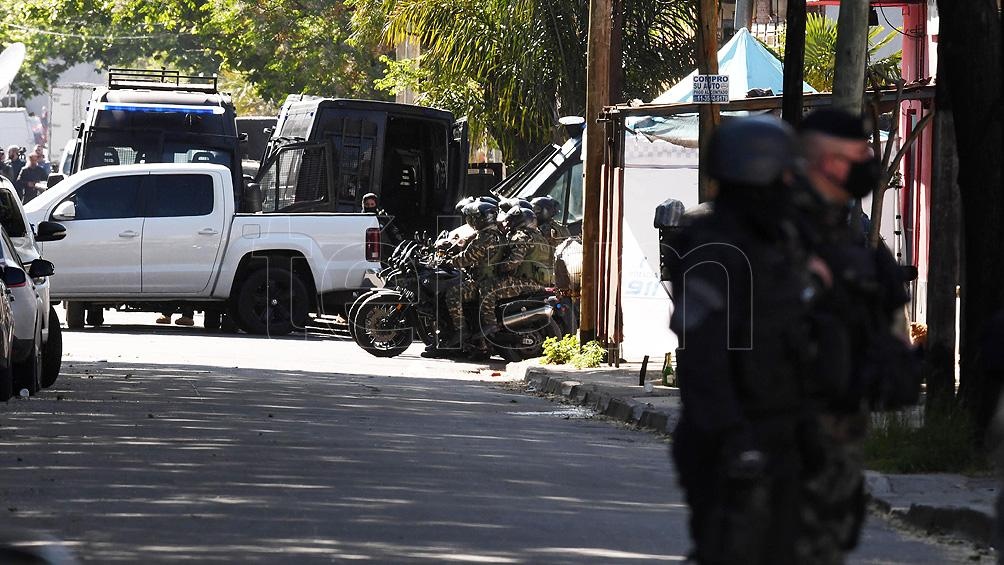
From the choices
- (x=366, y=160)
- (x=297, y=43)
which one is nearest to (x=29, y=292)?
(x=366, y=160)

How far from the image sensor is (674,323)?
5.14 meters

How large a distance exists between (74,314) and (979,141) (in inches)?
635

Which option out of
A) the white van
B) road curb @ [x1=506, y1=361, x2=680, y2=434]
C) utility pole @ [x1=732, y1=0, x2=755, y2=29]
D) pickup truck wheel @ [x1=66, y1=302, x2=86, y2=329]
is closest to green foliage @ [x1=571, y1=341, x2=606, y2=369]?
road curb @ [x1=506, y1=361, x2=680, y2=434]

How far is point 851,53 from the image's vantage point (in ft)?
40.1

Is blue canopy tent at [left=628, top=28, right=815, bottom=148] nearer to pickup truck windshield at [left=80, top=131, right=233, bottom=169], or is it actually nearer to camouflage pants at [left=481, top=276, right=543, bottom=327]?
camouflage pants at [left=481, top=276, right=543, bottom=327]

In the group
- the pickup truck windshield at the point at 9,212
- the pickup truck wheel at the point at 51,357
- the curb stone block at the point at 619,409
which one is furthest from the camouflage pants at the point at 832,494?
the pickup truck windshield at the point at 9,212

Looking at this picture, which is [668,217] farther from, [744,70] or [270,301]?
[270,301]

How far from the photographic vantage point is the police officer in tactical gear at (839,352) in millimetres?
4859

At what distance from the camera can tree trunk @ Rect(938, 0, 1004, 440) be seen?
33.6 ft

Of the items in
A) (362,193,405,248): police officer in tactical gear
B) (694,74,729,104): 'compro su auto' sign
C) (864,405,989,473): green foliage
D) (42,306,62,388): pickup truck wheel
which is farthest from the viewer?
(362,193,405,248): police officer in tactical gear

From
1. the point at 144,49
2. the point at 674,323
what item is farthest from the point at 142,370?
the point at 144,49

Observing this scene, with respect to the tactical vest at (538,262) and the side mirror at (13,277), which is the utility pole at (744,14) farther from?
the side mirror at (13,277)

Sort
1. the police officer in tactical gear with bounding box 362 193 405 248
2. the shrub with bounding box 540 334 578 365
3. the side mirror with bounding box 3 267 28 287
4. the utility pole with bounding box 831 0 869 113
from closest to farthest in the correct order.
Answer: the utility pole with bounding box 831 0 869 113
the side mirror with bounding box 3 267 28 287
the shrub with bounding box 540 334 578 365
the police officer in tactical gear with bounding box 362 193 405 248

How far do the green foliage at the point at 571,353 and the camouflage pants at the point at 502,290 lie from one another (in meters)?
0.58
